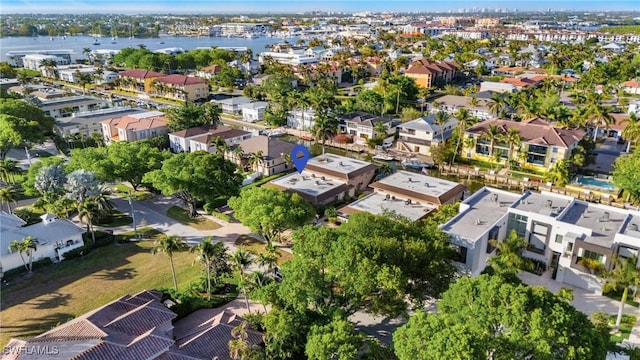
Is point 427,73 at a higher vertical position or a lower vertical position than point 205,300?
higher

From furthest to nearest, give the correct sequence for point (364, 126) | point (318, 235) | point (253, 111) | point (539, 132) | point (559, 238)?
point (253, 111), point (364, 126), point (539, 132), point (559, 238), point (318, 235)

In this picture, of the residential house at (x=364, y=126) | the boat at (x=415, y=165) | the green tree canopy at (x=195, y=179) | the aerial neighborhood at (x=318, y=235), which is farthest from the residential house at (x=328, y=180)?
the residential house at (x=364, y=126)

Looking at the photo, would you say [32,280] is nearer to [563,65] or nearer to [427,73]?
[427,73]

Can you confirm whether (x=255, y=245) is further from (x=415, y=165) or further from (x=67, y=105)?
(x=67, y=105)

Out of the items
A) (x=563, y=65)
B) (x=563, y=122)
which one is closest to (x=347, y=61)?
(x=563, y=65)

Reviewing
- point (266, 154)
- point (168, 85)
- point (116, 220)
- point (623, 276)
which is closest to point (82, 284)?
point (116, 220)

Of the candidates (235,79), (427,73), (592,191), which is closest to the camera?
(592,191)

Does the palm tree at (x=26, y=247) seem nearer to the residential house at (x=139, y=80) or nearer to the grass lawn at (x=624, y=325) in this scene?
the grass lawn at (x=624, y=325)
